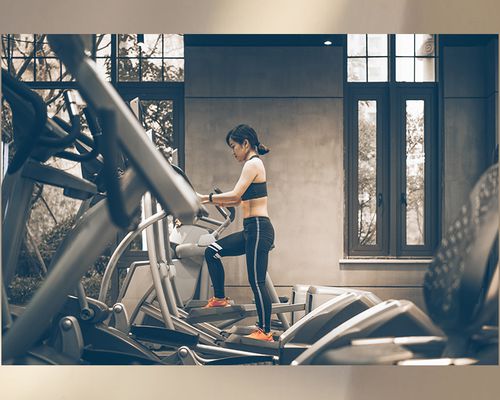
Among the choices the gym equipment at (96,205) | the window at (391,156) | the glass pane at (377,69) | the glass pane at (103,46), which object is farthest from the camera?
the glass pane at (377,69)

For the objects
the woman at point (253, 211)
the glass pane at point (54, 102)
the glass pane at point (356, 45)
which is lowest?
the woman at point (253, 211)

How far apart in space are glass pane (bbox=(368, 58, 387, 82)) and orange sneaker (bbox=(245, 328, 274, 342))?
1.57m

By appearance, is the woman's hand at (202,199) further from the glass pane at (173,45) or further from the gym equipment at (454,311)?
the gym equipment at (454,311)

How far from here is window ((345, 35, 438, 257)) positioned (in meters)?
3.94

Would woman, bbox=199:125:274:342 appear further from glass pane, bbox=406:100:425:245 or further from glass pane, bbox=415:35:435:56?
glass pane, bbox=415:35:435:56

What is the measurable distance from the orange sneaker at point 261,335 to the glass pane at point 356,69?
4.96 ft

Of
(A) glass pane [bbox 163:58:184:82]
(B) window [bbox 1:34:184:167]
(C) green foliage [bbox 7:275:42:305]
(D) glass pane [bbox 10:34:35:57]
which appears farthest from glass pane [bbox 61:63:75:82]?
(C) green foliage [bbox 7:275:42:305]

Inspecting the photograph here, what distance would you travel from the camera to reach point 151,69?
13.4 feet

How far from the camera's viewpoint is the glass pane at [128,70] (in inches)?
154

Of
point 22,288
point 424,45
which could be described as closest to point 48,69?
point 22,288

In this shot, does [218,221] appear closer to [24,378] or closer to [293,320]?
[293,320]

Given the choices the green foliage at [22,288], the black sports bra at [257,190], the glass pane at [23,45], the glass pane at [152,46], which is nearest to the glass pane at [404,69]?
the black sports bra at [257,190]

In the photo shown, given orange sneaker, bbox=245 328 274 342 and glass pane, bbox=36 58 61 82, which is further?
orange sneaker, bbox=245 328 274 342
